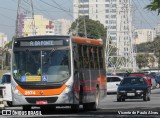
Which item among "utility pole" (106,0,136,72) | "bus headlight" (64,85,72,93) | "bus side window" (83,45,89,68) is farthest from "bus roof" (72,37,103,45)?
"utility pole" (106,0,136,72)

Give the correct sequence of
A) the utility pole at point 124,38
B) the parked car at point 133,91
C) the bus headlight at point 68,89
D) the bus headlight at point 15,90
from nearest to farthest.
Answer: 1. the bus headlight at point 68,89
2. the bus headlight at point 15,90
3. the parked car at point 133,91
4. the utility pole at point 124,38

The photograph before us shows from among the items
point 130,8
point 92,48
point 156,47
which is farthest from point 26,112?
point 156,47

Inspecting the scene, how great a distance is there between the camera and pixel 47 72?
25109mm

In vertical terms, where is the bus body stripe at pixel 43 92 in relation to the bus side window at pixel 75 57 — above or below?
below

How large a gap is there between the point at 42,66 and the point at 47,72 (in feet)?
1.03

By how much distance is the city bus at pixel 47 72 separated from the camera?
985 inches

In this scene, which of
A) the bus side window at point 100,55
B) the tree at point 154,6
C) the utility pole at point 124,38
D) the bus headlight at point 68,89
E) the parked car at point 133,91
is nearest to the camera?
the tree at point 154,6

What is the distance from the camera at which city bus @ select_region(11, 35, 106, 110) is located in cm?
2503

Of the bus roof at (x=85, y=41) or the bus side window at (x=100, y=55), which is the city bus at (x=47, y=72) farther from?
the bus side window at (x=100, y=55)

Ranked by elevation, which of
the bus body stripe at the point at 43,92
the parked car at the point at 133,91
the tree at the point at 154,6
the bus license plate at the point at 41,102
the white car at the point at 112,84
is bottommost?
the white car at the point at 112,84

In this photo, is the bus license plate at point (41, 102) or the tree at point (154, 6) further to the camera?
the bus license plate at point (41, 102)

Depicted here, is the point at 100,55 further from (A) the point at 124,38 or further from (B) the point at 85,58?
(A) the point at 124,38

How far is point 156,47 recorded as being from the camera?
17925 cm

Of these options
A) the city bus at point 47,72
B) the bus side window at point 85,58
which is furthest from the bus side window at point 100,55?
the city bus at point 47,72
